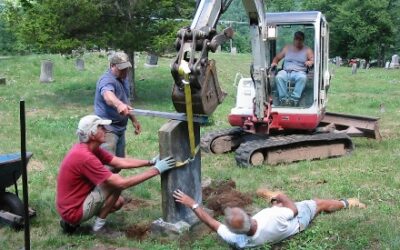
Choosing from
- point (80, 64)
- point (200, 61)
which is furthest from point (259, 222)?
point (80, 64)

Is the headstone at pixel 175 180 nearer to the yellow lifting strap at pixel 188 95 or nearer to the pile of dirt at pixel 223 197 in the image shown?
the yellow lifting strap at pixel 188 95

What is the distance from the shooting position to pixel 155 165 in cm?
561

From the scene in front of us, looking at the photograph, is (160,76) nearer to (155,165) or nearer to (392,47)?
(155,165)

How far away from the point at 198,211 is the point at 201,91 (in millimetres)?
1163

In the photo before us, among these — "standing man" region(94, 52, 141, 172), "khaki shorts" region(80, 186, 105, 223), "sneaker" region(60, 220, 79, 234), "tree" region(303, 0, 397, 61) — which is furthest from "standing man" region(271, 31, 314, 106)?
"tree" region(303, 0, 397, 61)

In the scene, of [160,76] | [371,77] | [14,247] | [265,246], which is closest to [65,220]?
[14,247]

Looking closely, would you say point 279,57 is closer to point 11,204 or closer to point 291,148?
point 291,148

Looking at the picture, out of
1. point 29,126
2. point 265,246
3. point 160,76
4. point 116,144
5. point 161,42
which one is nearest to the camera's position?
point 265,246

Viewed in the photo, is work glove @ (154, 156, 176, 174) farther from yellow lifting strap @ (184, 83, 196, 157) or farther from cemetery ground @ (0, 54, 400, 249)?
cemetery ground @ (0, 54, 400, 249)

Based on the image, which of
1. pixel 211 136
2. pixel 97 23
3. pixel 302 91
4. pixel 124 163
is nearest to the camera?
pixel 124 163

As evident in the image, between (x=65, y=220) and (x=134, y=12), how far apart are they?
10.8 meters

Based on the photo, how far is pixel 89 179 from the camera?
A: 5.41 m

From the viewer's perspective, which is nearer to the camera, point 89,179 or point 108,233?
point 89,179

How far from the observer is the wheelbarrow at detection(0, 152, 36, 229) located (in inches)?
228
